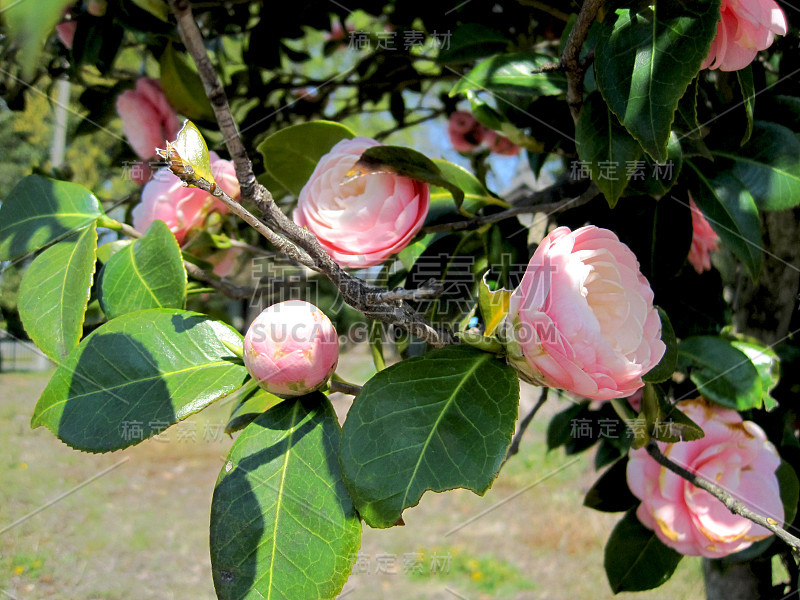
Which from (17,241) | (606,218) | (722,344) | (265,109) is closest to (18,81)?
(265,109)

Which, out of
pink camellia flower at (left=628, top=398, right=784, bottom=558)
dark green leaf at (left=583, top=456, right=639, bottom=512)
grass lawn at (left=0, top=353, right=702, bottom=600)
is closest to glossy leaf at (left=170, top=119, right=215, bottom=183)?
pink camellia flower at (left=628, top=398, right=784, bottom=558)

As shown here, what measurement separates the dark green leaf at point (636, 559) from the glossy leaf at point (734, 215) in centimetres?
42

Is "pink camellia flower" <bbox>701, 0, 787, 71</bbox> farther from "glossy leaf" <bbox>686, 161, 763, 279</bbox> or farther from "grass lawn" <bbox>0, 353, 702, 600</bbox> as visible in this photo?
"grass lawn" <bbox>0, 353, 702, 600</bbox>

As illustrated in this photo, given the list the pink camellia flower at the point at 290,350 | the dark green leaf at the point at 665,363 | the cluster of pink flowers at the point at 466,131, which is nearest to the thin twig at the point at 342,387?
the pink camellia flower at the point at 290,350

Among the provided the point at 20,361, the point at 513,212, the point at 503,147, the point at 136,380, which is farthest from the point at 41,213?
the point at 20,361

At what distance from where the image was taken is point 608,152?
1.63 ft

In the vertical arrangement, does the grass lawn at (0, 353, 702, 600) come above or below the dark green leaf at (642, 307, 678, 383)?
below

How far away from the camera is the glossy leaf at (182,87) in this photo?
2.75 ft

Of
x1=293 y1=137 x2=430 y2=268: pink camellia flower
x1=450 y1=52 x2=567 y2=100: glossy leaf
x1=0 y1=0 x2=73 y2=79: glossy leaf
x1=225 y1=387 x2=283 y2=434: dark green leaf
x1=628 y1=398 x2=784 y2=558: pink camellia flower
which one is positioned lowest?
x1=628 y1=398 x2=784 y2=558: pink camellia flower

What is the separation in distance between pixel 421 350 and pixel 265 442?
237 millimetres

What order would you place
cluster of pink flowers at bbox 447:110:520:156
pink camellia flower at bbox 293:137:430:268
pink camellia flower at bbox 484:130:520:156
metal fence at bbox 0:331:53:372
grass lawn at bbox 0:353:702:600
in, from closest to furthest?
pink camellia flower at bbox 293:137:430:268 < pink camellia flower at bbox 484:130:520:156 < cluster of pink flowers at bbox 447:110:520:156 < grass lawn at bbox 0:353:702:600 < metal fence at bbox 0:331:53:372

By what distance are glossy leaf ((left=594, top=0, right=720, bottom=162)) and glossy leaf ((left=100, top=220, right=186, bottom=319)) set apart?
38 centimetres

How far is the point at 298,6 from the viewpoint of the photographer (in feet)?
3.51

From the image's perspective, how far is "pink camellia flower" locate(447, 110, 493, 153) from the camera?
1.35 meters
